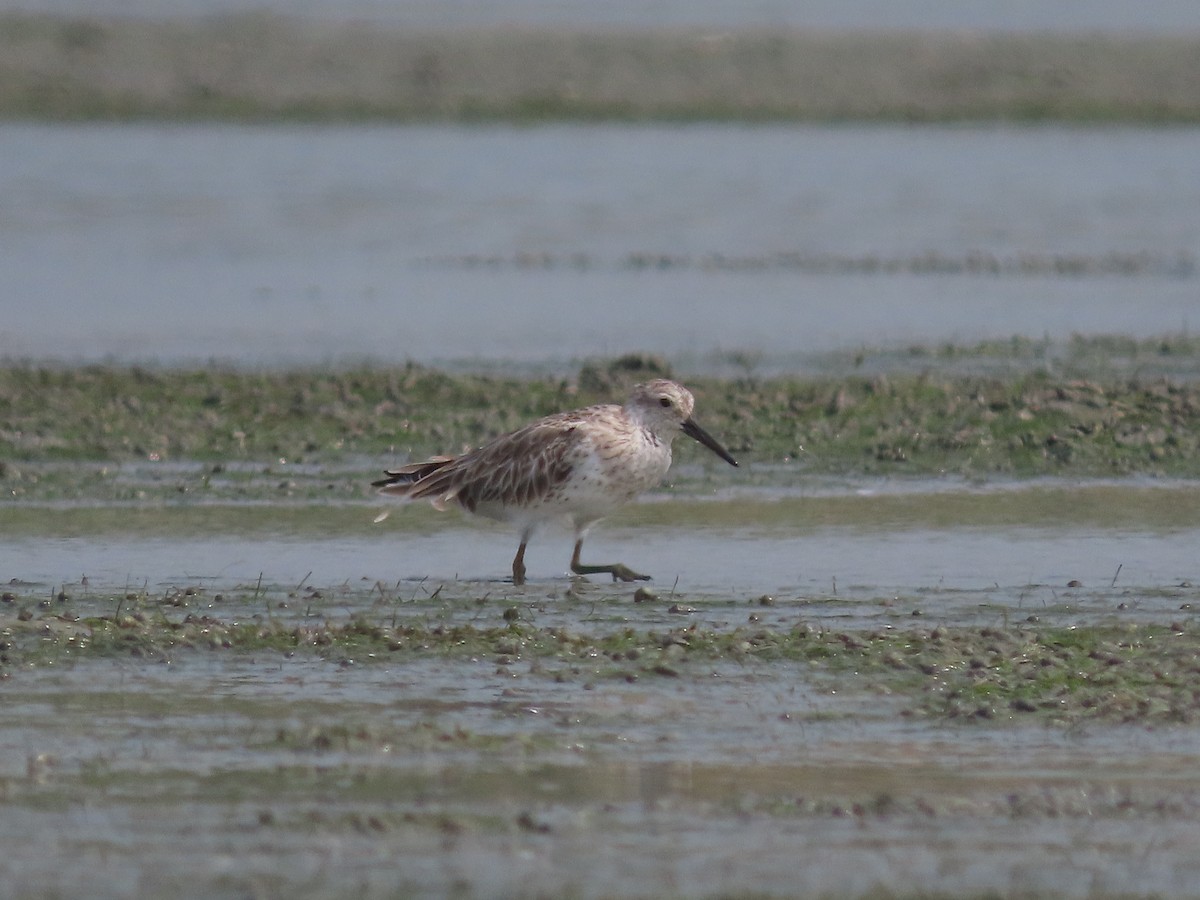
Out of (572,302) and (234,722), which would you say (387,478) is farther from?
(572,302)

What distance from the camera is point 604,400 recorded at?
58.5 feet

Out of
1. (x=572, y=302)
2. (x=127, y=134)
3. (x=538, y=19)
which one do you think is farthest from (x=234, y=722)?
(x=538, y=19)

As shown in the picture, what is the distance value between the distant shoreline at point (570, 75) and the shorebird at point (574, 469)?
98.5 feet

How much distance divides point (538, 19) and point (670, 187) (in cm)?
1619

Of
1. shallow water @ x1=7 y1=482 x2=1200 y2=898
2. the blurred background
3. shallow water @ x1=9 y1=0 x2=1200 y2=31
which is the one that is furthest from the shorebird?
shallow water @ x1=9 y1=0 x2=1200 y2=31

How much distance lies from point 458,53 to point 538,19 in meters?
5.13

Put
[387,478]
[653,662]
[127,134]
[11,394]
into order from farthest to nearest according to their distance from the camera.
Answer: [127,134]
[11,394]
[387,478]
[653,662]

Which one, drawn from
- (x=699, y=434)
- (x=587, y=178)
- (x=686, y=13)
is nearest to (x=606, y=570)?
(x=699, y=434)

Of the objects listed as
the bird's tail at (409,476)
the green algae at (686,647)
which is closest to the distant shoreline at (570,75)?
the bird's tail at (409,476)

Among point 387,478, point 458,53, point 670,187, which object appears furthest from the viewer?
point 458,53

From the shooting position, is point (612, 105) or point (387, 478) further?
point (612, 105)

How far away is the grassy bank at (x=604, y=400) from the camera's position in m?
16.3

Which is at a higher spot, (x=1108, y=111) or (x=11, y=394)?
(x=1108, y=111)

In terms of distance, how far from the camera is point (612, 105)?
4359 centimetres
